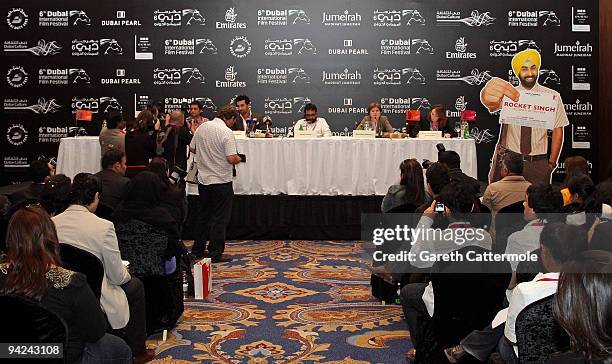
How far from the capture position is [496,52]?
41.1 feet

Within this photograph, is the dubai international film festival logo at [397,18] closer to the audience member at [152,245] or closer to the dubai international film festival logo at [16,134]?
the dubai international film festival logo at [16,134]

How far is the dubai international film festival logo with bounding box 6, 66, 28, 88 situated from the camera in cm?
1274

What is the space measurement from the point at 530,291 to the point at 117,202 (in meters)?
4.18

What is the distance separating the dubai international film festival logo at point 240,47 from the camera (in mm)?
12562

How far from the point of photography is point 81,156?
9.94m

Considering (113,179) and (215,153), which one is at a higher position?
(215,153)

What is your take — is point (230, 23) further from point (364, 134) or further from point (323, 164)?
point (323, 164)

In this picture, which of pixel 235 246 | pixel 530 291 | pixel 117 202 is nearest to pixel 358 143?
pixel 235 246

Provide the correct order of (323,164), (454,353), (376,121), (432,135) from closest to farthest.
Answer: (454,353), (323,164), (432,135), (376,121)

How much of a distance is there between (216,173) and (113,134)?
189 cm

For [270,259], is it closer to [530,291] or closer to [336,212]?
[336,212]

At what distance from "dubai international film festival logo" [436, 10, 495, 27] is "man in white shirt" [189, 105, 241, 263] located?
5251 millimetres

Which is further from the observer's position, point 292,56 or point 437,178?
point 292,56

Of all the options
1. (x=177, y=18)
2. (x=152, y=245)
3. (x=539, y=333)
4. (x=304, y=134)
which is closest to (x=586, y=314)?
(x=539, y=333)
